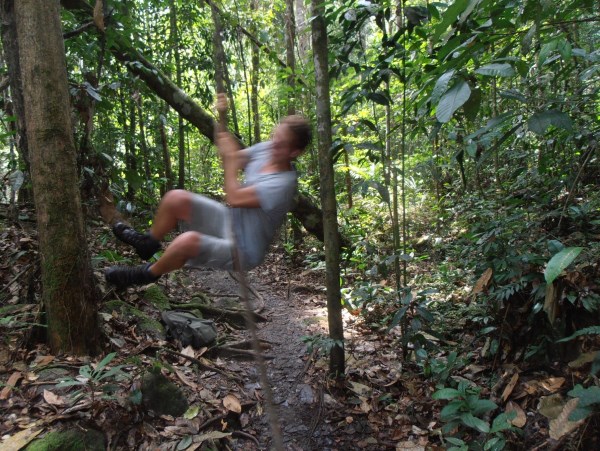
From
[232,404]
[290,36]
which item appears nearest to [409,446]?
[232,404]

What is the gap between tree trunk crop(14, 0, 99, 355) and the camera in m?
2.73

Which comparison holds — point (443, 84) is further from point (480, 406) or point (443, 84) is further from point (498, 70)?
point (480, 406)

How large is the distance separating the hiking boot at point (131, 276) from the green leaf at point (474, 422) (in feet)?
8.13

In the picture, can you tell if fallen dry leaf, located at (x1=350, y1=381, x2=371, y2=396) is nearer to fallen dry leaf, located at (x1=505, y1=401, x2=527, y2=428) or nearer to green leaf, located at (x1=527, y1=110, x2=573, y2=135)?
fallen dry leaf, located at (x1=505, y1=401, x2=527, y2=428)

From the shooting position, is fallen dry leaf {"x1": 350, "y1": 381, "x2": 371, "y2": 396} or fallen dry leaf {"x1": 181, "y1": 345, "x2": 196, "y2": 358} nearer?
fallen dry leaf {"x1": 350, "y1": 381, "x2": 371, "y2": 396}

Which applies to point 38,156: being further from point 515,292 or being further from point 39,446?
point 515,292

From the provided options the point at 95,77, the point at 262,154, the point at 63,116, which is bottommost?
the point at 262,154

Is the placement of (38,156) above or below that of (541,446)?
above

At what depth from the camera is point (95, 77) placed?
5.00 m

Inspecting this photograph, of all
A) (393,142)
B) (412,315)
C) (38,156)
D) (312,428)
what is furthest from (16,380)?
(393,142)

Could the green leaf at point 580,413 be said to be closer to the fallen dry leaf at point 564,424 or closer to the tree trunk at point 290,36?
the fallen dry leaf at point 564,424

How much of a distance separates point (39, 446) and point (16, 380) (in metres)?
0.64

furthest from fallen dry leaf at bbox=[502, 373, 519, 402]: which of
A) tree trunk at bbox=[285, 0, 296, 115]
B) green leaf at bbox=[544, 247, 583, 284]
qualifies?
tree trunk at bbox=[285, 0, 296, 115]

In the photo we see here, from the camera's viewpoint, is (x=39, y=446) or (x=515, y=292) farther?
(x=515, y=292)
